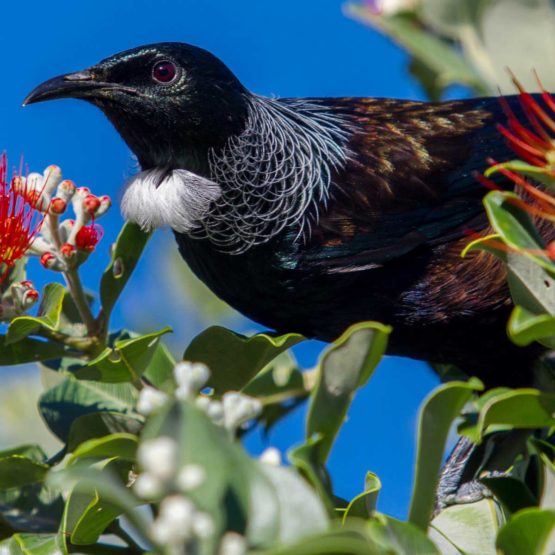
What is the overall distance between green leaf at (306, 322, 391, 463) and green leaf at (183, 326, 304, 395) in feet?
2.14

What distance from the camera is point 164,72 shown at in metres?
3.04

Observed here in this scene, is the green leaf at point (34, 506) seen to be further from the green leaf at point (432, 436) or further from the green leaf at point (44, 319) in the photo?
the green leaf at point (432, 436)

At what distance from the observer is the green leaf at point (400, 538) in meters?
1.42

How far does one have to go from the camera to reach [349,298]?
2.97 meters

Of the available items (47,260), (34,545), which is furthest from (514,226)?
(47,260)

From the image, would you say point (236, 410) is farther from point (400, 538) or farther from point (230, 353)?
point (230, 353)

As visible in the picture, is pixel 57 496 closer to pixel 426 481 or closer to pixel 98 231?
pixel 98 231

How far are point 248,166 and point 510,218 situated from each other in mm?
1431

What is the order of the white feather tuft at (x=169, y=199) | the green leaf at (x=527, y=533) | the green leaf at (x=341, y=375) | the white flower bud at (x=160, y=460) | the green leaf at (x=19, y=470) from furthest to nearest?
the white feather tuft at (x=169, y=199), the green leaf at (x=19, y=470), the green leaf at (x=341, y=375), the green leaf at (x=527, y=533), the white flower bud at (x=160, y=460)

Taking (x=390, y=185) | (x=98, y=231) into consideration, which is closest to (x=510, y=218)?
(x=98, y=231)

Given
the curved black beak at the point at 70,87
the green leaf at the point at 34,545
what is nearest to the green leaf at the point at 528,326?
the green leaf at the point at 34,545

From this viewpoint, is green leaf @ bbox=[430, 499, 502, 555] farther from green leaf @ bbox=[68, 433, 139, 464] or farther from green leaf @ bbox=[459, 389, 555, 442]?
green leaf @ bbox=[68, 433, 139, 464]

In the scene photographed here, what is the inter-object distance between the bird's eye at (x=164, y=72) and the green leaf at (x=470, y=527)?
4.72 feet

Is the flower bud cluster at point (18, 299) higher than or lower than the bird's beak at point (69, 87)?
lower
